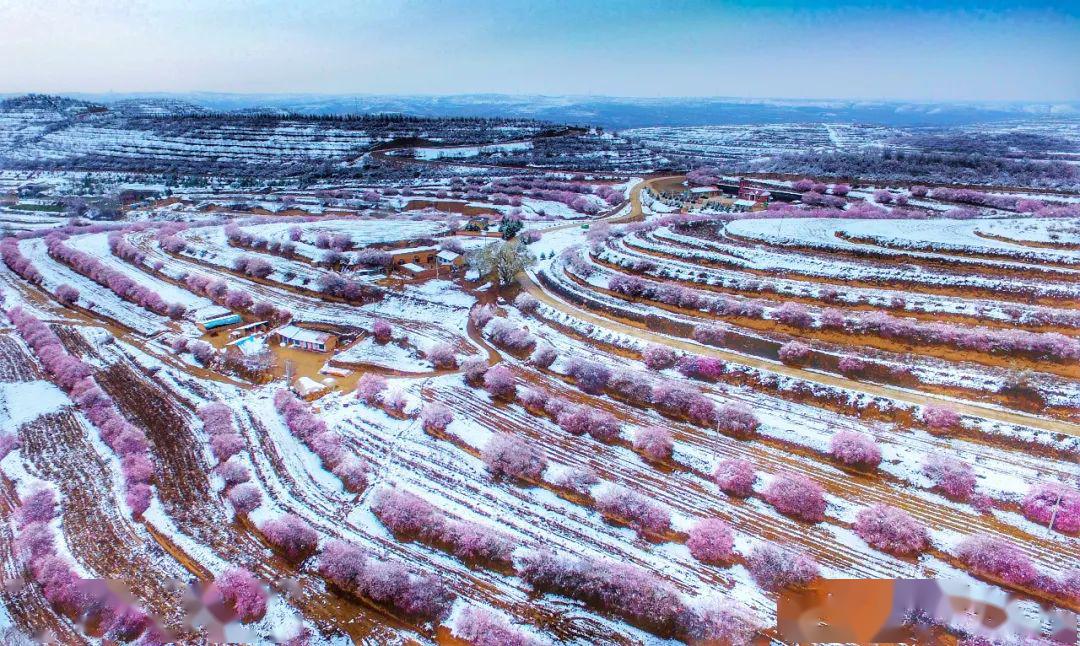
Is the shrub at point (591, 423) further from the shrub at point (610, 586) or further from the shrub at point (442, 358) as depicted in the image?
the shrub at point (442, 358)

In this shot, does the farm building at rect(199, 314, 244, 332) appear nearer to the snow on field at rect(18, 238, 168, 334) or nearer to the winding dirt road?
the snow on field at rect(18, 238, 168, 334)

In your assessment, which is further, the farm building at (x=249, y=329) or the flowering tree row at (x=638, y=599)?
the farm building at (x=249, y=329)

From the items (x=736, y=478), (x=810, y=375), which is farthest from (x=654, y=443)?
(x=810, y=375)

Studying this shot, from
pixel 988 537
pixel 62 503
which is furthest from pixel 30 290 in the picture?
pixel 988 537

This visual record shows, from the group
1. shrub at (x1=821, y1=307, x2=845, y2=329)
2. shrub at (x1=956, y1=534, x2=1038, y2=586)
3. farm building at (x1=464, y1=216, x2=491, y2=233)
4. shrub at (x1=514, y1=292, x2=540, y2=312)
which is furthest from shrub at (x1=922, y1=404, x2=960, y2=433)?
farm building at (x1=464, y1=216, x2=491, y2=233)

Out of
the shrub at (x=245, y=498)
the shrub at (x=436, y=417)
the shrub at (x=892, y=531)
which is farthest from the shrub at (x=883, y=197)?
the shrub at (x=245, y=498)
